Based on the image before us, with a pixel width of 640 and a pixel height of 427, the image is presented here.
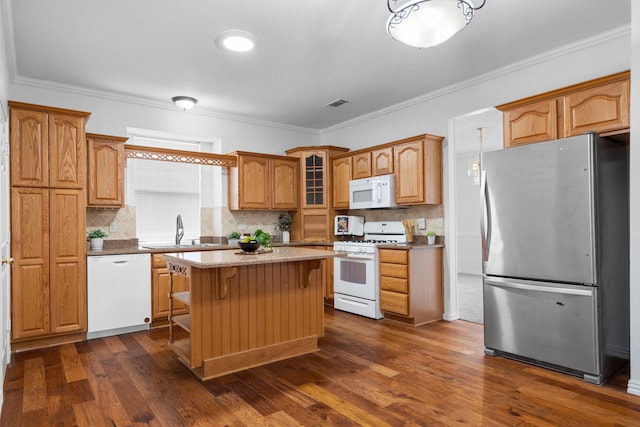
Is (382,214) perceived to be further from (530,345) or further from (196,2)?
(196,2)

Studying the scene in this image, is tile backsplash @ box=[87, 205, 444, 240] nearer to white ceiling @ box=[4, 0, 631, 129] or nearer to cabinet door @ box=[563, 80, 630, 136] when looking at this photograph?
white ceiling @ box=[4, 0, 631, 129]

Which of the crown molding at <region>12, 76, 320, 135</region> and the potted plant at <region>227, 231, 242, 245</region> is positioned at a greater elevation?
the crown molding at <region>12, 76, 320, 135</region>

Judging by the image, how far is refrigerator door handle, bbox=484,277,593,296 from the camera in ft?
9.36

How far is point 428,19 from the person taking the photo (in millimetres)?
2289

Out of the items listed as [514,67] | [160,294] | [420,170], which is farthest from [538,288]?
[160,294]

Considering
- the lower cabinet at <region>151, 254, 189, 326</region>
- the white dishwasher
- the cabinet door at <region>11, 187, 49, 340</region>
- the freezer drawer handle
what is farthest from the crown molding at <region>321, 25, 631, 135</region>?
the cabinet door at <region>11, 187, 49, 340</region>

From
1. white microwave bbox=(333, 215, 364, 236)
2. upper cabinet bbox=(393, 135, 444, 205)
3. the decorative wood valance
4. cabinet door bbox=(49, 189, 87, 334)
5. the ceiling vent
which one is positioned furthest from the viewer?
white microwave bbox=(333, 215, 364, 236)

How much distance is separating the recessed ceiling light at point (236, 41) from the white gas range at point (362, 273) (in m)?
2.53

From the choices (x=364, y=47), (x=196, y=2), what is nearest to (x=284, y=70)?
(x=364, y=47)

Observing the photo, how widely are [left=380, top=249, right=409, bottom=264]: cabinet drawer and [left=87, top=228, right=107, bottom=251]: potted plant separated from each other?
10.2 ft

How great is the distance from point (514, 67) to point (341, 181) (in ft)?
8.47

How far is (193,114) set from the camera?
539 centimetres

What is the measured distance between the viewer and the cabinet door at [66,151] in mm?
3770

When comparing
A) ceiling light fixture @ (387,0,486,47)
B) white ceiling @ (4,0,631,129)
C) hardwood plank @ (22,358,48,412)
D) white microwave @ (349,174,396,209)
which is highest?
white ceiling @ (4,0,631,129)
